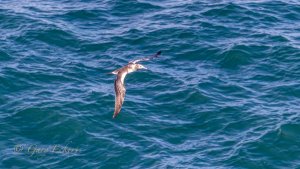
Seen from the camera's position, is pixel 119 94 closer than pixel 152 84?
Yes

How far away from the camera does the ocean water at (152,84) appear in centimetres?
4975

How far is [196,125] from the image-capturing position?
5259 centimetres

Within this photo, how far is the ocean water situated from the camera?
49750 mm

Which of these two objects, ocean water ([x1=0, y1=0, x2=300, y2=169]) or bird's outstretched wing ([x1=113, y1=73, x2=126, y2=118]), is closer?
bird's outstretched wing ([x1=113, y1=73, x2=126, y2=118])

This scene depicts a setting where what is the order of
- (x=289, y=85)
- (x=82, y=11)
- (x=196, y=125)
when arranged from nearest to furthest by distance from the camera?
(x=196, y=125)
(x=289, y=85)
(x=82, y=11)

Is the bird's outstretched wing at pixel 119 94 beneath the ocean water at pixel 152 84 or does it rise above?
above

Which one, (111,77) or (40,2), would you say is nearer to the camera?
(111,77)

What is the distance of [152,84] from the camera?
57.4 m

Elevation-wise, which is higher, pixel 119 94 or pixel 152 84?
pixel 119 94

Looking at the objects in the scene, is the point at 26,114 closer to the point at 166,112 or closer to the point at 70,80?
the point at 70,80

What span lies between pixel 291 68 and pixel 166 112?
441 inches

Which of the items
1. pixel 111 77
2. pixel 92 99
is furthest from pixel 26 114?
pixel 111 77

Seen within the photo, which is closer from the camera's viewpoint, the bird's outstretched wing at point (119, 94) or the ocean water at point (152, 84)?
the bird's outstretched wing at point (119, 94)

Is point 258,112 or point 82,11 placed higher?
point 82,11
